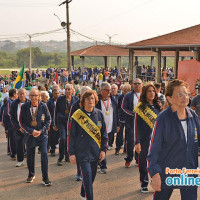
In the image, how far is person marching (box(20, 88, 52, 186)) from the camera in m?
6.36

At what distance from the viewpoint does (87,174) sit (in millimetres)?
4863

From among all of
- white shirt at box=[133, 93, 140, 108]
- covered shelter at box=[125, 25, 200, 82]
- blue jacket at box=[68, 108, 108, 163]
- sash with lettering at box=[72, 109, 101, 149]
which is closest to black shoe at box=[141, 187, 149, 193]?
blue jacket at box=[68, 108, 108, 163]

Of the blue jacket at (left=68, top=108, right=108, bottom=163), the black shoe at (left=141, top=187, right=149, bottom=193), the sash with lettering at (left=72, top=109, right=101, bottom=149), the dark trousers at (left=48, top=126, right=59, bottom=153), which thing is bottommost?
the black shoe at (left=141, top=187, right=149, bottom=193)

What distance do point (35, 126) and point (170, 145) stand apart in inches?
139

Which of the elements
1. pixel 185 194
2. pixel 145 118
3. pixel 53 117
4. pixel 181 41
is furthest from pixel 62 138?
pixel 181 41

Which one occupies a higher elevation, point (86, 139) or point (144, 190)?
point (86, 139)

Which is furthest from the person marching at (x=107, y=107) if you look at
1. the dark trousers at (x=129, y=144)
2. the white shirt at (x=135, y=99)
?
the white shirt at (x=135, y=99)

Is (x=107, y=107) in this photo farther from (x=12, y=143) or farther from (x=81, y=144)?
(x=12, y=143)

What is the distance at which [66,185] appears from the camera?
6469 mm

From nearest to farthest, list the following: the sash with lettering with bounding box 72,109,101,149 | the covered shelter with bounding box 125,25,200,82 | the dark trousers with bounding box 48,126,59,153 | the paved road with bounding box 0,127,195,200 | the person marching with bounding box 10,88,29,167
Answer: the sash with lettering with bounding box 72,109,101,149 → the paved road with bounding box 0,127,195,200 → the person marching with bounding box 10,88,29,167 → the dark trousers with bounding box 48,126,59,153 → the covered shelter with bounding box 125,25,200,82

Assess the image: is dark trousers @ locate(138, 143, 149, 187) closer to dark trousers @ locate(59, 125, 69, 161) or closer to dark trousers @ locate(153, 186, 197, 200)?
dark trousers @ locate(153, 186, 197, 200)

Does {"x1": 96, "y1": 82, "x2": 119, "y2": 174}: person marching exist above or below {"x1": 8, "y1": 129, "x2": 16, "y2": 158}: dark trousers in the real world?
above

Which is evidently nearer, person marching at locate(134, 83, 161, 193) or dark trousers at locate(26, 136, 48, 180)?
person marching at locate(134, 83, 161, 193)

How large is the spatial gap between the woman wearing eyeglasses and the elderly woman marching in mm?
1527
